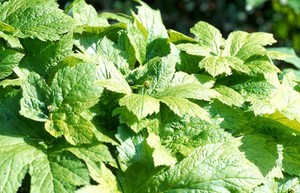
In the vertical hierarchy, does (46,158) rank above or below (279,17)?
above

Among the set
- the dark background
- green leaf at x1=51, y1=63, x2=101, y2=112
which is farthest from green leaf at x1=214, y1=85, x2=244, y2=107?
the dark background

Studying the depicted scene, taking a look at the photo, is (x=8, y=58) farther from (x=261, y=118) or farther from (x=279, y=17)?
(x=279, y=17)

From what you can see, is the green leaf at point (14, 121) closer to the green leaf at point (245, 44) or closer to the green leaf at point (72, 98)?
the green leaf at point (72, 98)

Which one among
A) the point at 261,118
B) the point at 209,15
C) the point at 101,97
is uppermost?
the point at 101,97

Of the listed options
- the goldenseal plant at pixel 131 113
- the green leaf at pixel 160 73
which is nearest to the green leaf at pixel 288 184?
the goldenseal plant at pixel 131 113

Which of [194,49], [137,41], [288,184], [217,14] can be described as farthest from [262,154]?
[217,14]

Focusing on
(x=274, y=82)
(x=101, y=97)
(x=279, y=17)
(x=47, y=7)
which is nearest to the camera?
(x=101, y=97)

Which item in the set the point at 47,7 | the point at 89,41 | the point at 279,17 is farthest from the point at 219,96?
the point at 279,17

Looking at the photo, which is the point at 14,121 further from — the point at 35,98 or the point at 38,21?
the point at 38,21
